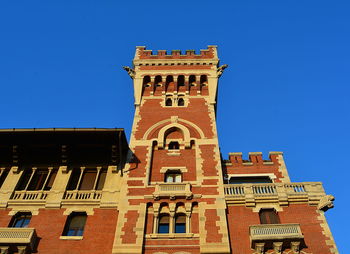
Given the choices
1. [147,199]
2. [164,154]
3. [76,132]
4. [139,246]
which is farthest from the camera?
[164,154]

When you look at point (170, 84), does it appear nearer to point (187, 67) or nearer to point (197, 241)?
point (187, 67)

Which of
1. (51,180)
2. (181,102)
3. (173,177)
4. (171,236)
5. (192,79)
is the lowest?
A: (171,236)

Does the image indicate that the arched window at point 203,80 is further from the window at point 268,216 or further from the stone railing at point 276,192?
the window at point 268,216

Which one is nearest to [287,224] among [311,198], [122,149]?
[311,198]

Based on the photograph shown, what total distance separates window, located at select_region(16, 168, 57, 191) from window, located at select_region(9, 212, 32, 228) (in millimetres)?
1849

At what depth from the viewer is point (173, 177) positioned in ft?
78.6

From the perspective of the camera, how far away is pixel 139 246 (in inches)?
754

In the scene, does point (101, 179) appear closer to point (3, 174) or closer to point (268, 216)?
point (3, 174)

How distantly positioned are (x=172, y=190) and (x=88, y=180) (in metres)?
5.56

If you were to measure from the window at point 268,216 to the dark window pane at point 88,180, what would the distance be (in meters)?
10.3

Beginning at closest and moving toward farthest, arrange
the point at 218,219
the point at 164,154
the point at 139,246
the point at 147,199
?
1. the point at 139,246
2. the point at 218,219
3. the point at 147,199
4. the point at 164,154

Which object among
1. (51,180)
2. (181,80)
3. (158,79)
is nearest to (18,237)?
(51,180)

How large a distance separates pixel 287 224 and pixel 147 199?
7802 millimetres

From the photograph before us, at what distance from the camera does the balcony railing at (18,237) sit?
19000 mm
